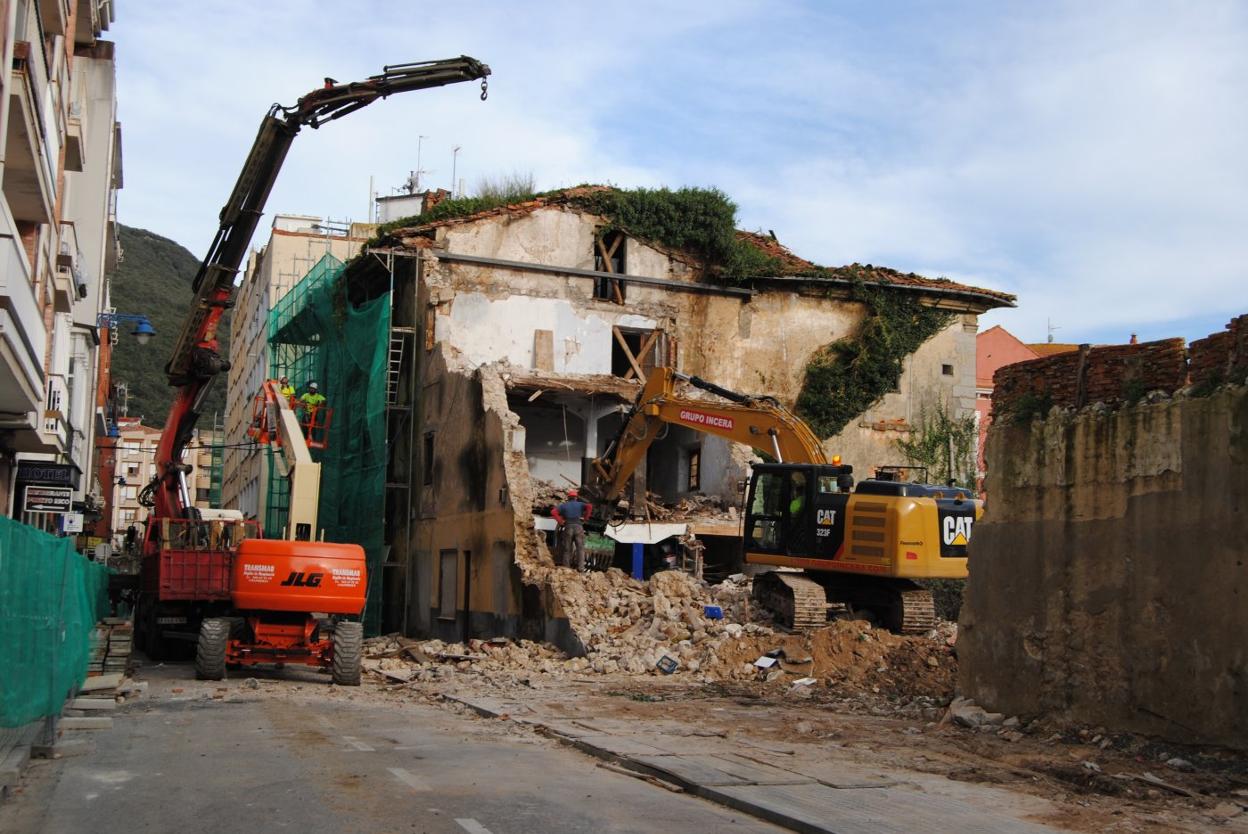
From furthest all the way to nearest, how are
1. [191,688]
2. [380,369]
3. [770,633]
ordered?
[380,369]
[770,633]
[191,688]

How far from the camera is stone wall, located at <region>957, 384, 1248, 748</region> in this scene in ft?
34.1

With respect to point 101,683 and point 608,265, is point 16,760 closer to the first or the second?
point 101,683

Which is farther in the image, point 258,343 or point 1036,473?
point 258,343

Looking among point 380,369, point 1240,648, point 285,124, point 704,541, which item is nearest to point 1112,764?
point 1240,648

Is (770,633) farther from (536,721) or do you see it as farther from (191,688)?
(191,688)

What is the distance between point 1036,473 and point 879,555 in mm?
7026

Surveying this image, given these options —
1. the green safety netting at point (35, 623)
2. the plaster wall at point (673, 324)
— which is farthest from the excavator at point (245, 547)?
the plaster wall at point (673, 324)

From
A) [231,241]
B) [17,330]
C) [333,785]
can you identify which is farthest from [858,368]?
[333,785]

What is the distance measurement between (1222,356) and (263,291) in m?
46.6

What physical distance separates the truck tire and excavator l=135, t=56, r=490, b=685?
0.01 metres

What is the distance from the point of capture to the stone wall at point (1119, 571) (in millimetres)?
10398

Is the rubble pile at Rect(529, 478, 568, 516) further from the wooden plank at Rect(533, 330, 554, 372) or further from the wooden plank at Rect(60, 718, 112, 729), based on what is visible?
the wooden plank at Rect(60, 718, 112, 729)

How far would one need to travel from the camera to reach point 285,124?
802 inches

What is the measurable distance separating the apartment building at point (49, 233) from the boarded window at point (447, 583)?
7.89m
